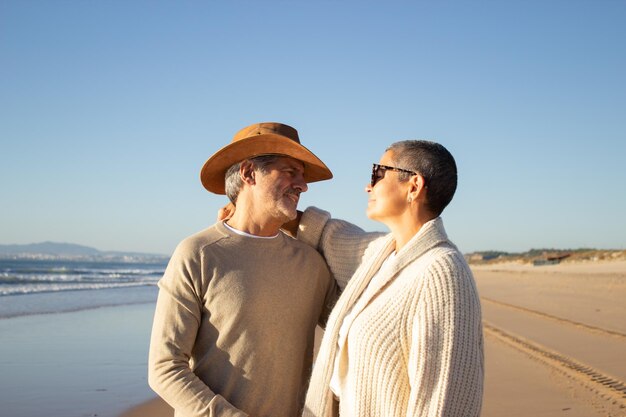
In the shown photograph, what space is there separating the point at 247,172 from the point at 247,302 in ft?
2.00

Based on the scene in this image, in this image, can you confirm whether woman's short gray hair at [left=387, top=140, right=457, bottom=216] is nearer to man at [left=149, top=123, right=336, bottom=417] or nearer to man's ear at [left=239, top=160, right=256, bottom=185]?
man at [left=149, top=123, right=336, bottom=417]

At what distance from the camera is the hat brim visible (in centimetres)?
286

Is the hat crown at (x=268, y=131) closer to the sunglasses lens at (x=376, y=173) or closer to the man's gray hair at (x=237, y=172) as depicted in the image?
the man's gray hair at (x=237, y=172)

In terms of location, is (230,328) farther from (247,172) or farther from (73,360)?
(73,360)

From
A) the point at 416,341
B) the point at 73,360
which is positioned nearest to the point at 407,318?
the point at 416,341

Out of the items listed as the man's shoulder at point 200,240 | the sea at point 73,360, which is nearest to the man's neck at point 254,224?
the man's shoulder at point 200,240

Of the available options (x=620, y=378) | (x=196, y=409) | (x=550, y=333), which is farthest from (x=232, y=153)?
(x=550, y=333)

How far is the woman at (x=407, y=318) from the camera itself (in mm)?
2078

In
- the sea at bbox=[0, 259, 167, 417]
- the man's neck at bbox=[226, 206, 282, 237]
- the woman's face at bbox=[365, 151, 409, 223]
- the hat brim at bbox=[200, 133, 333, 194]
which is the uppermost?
the hat brim at bbox=[200, 133, 333, 194]

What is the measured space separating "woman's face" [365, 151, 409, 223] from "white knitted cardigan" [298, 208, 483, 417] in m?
0.16

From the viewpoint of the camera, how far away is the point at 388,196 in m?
2.49

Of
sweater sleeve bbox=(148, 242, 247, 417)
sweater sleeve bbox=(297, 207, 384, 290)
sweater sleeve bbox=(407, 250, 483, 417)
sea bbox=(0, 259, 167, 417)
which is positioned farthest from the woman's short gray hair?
sea bbox=(0, 259, 167, 417)

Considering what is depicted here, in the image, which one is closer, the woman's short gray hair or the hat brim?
the woman's short gray hair

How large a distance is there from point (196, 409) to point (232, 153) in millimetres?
1091
